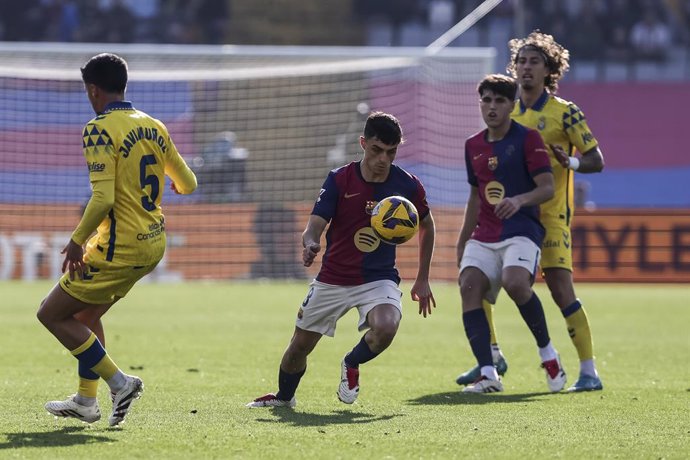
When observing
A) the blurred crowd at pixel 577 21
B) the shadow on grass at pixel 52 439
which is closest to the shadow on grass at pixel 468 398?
the shadow on grass at pixel 52 439

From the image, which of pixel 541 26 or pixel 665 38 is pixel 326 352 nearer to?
pixel 541 26

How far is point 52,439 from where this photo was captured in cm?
616

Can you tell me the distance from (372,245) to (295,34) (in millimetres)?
24824

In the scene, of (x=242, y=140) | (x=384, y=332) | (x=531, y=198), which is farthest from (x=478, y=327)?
(x=242, y=140)

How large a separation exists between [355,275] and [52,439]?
2.00m

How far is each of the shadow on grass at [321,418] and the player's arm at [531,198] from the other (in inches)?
64.9

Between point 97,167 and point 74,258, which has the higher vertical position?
point 97,167

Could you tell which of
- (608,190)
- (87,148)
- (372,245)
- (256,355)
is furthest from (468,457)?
(608,190)

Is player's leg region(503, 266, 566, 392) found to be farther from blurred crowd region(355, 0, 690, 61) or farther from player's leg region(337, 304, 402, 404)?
blurred crowd region(355, 0, 690, 61)

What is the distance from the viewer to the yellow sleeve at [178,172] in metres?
6.91

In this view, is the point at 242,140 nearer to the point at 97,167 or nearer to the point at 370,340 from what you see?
the point at 370,340

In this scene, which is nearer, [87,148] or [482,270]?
[87,148]

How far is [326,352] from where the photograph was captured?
36.4 feet

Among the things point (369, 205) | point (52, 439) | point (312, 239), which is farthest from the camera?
point (369, 205)
